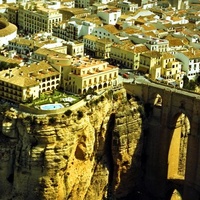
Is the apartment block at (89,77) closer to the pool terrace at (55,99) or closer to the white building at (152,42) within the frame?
the pool terrace at (55,99)

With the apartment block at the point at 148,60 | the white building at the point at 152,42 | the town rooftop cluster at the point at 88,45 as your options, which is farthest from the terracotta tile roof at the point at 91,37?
the apartment block at the point at 148,60

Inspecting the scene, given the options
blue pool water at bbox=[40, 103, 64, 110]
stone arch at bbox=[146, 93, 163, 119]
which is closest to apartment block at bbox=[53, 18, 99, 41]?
stone arch at bbox=[146, 93, 163, 119]

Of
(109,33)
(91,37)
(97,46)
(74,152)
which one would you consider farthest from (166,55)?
(74,152)

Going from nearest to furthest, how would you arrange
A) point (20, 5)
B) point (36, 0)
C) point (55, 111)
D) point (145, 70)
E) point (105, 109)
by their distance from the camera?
point (55, 111) → point (105, 109) → point (145, 70) → point (20, 5) → point (36, 0)

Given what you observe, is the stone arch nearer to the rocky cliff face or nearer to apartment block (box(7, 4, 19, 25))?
the rocky cliff face

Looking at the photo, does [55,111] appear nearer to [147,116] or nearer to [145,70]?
[147,116]

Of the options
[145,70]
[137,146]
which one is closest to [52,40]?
[145,70]

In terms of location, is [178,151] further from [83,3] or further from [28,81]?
[83,3]
